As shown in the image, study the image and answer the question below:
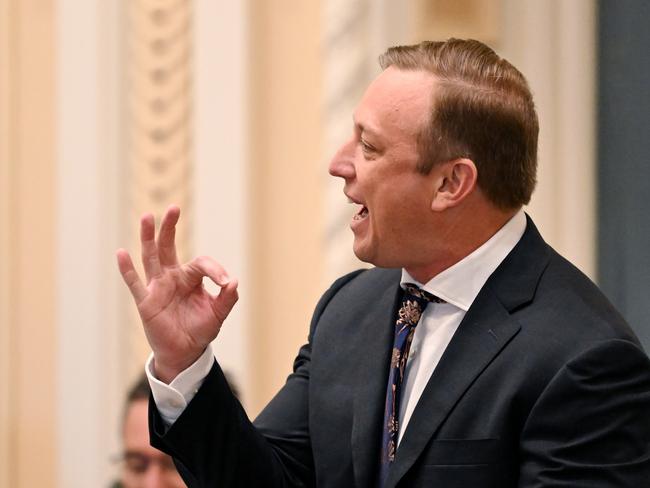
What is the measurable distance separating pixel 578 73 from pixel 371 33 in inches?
21.9

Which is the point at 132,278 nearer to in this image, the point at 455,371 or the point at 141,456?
the point at 455,371

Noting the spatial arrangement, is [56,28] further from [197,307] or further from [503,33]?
[197,307]

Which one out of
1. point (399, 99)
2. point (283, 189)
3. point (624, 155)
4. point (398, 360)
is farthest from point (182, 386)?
point (624, 155)

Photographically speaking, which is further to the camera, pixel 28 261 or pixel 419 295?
pixel 28 261

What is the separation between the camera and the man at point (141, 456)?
3002 millimetres

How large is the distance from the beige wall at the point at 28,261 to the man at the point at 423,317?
68.9 inches

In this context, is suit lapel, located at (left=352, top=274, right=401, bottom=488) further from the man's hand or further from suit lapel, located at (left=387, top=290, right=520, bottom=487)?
the man's hand

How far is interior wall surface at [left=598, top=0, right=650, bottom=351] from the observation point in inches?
131

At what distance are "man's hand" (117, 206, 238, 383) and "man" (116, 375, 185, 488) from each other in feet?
3.16

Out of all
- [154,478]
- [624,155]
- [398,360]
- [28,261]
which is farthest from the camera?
[28,261]

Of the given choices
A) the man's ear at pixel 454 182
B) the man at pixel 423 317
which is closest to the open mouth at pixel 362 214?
the man at pixel 423 317

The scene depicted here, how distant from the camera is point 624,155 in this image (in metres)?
3.45

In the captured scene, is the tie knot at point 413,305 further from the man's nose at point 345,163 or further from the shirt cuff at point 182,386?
the shirt cuff at point 182,386

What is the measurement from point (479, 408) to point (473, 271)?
232 millimetres
